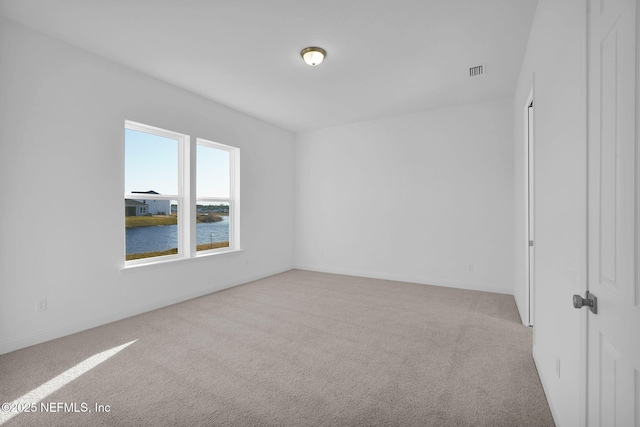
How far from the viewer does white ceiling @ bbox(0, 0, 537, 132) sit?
2.40 m

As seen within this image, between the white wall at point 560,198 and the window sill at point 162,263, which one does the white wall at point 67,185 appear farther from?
the white wall at point 560,198

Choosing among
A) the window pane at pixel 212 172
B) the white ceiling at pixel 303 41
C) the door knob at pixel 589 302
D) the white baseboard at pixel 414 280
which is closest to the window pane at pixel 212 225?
the window pane at pixel 212 172

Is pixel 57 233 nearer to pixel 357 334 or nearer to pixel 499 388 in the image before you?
pixel 357 334

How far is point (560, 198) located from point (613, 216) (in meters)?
0.72

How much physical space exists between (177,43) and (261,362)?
3.05m

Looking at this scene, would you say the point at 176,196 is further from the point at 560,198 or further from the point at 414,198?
the point at 560,198

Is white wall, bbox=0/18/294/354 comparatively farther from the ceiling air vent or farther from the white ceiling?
the ceiling air vent

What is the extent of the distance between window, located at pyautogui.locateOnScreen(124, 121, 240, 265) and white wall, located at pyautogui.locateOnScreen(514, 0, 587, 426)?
3.94 m

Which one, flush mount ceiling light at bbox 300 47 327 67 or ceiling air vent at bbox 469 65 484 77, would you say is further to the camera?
ceiling air vent at bbox 469 65 484 77

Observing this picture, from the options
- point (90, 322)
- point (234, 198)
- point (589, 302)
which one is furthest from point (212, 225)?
Answer: point (589, 302)

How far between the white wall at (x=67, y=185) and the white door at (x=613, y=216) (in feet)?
12.9

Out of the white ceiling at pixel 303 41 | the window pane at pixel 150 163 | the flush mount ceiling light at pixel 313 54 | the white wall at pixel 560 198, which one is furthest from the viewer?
the window pane at pixel 150 163

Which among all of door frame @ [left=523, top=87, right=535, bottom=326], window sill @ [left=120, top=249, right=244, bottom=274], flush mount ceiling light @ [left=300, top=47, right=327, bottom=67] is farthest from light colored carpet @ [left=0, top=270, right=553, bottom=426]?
flush mount ceiling light @ [left=300, top=47, right=327, bottom=67]

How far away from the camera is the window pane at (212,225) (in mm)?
4449
